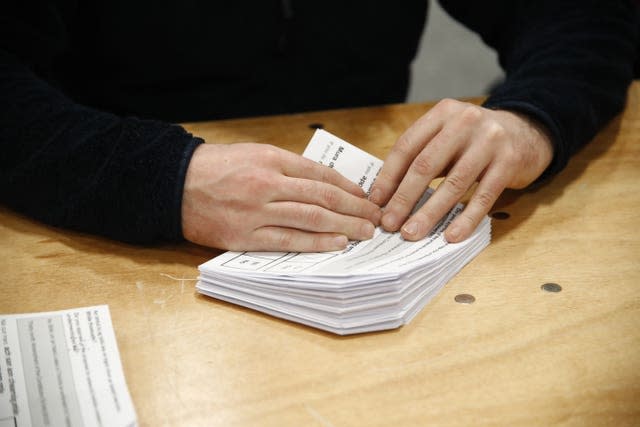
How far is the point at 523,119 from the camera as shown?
874 mm

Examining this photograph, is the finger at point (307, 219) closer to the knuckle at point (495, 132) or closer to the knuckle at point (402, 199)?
the knuckle at point (402, 199)

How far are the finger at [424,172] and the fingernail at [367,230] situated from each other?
2 centimetres

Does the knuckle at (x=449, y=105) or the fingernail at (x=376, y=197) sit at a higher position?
the knuckle at (x=449, y=105)

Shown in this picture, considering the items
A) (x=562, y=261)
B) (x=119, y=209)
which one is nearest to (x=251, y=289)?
(x=119, y=209)

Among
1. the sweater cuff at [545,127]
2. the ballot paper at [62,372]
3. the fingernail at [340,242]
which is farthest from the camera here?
the sweater cuff at [545,127]

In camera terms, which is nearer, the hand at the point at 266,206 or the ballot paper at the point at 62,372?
the ballot paper at the point at 62,372

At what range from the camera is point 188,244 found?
0.79 m

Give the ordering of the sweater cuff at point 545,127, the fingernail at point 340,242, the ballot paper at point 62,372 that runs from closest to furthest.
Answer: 1. the ballot paper at point 62,372
2. the fingernail at point 340,242
3. the sweater cuff at point 545,127

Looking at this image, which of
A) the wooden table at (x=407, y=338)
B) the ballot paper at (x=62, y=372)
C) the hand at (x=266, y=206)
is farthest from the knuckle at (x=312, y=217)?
the ballot paper at (x=62, y=372)

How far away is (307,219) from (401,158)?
5.9 inches

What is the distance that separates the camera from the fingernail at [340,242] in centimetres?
72

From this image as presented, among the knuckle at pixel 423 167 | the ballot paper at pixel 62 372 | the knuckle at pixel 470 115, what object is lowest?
the ballot paper at pixel 62 372

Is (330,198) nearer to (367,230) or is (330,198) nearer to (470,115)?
(367,230)

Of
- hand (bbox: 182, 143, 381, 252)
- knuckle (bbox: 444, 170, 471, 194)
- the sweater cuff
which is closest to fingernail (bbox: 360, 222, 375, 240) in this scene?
hand (bbox: 182, 143, 381, 252)
